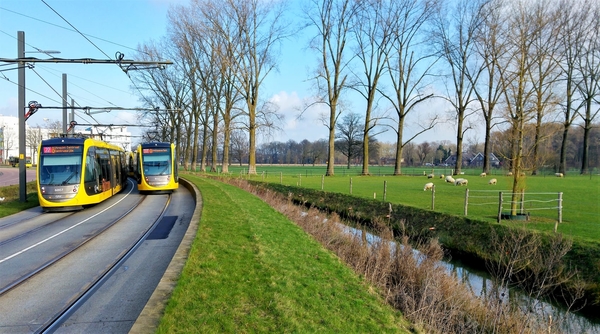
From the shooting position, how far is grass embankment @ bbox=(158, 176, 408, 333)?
5219mm

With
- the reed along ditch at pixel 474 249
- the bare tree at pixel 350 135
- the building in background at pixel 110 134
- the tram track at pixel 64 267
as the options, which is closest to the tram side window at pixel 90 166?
the tram track at pixel 64 267

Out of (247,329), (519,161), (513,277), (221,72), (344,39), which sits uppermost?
(344,39)

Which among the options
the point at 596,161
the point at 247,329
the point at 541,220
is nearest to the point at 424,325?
the point at 247,329

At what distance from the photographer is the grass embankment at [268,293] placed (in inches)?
205

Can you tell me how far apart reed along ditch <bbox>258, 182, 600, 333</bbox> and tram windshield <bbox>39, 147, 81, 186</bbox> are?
444 inches

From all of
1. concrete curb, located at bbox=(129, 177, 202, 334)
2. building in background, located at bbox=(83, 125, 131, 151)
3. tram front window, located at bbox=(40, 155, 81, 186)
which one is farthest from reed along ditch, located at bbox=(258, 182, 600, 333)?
building in background, located at bbox=(83, 125, 131, 151)

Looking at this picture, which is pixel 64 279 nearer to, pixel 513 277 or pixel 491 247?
pixel 513 277

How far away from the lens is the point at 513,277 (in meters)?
11.0

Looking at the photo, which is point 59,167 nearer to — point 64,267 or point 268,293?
point 64,267

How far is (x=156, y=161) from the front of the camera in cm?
2442

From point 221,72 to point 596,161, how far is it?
6818cm

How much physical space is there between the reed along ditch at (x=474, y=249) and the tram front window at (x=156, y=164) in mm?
9810

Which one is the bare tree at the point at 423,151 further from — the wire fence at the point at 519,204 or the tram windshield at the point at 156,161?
the tram windshield at the point at 156,161

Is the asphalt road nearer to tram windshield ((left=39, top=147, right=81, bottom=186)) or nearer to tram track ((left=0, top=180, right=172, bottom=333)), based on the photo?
tram windshield ((left=39, top=147, right=81, bottom=186))
